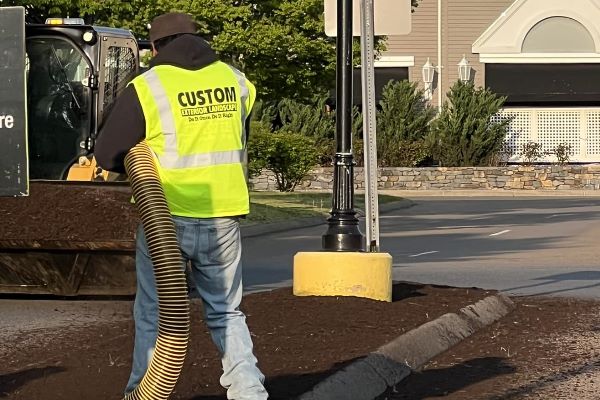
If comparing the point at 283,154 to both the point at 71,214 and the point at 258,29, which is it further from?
the point at 71,214

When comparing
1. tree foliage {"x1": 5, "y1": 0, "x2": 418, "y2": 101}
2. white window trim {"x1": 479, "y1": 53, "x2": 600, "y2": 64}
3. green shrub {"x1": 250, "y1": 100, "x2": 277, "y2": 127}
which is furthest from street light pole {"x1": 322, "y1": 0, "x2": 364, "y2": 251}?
white window trim {"x1": 479, "y1": 53, "x2": 600, "y2": 64}

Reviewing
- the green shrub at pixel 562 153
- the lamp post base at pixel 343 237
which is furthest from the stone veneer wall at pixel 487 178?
the lamp post base at pixel 343 237

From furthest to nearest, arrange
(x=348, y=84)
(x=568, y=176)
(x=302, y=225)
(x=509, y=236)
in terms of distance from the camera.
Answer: (x=568, y=176) → (x=302, y=225) → (x=509, y=236) → (x=348, y=84)

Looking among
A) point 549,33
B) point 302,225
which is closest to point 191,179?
point 302,225

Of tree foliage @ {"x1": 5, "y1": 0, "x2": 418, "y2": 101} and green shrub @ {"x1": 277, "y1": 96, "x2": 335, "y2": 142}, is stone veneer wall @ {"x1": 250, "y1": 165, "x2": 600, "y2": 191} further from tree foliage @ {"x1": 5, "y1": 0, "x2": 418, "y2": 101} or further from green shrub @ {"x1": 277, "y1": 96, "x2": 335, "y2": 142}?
tree foliage @ {"x1": 5, "y1": 0, "x2": 418, "y2": 101}

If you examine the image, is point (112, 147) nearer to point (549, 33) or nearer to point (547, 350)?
point (547, 350)

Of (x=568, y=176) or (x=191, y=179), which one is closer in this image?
(x=191, y=179)

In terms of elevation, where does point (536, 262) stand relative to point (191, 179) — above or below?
below

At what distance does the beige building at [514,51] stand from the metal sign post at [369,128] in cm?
4139

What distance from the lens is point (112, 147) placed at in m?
6.57

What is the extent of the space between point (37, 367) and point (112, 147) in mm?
2655

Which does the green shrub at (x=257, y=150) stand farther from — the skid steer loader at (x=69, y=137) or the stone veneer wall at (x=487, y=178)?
the skid steer loader at (x=69, y=137)

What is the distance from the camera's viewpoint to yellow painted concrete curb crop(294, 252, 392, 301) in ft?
36.9

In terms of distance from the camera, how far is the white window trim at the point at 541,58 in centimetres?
5284
